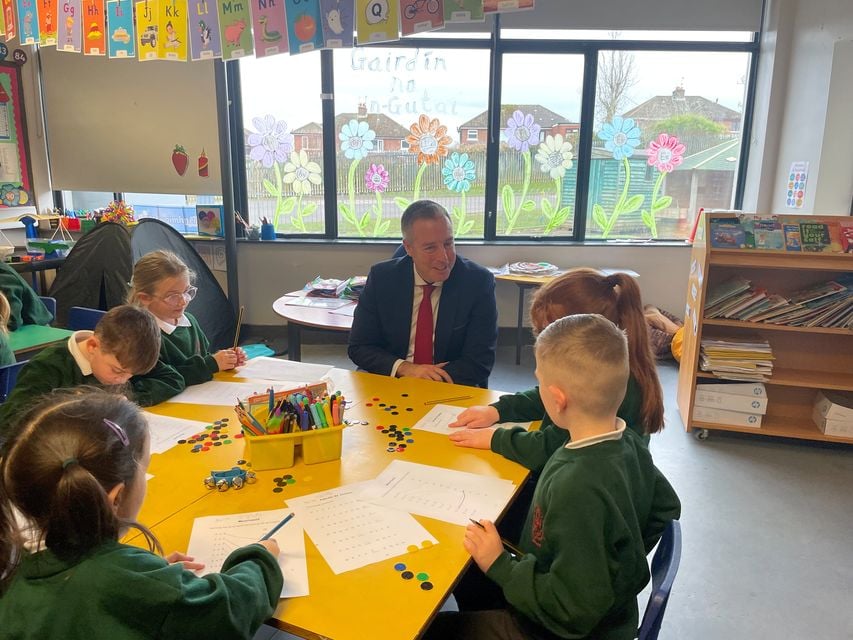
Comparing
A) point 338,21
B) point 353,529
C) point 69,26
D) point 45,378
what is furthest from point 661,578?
point 69,26

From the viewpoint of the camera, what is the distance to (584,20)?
4805 mm

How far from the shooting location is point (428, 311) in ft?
7.99

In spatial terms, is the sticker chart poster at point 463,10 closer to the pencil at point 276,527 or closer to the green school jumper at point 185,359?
the green school jumper at point 185,359

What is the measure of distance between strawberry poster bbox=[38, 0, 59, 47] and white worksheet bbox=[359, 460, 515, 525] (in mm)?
3841

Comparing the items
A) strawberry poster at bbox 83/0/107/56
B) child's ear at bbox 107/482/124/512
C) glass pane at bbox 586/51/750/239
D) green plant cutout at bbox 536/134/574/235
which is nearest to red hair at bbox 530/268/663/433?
child's ear at bbox 107/482/124/512

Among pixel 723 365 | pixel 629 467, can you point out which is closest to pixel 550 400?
pixel 629 467

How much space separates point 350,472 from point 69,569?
66 centimetres

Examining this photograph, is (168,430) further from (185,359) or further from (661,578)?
(661,578)

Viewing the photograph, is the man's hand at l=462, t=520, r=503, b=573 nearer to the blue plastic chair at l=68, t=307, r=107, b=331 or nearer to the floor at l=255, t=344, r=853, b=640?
the floor at l=255, t=344, r=853, b=640

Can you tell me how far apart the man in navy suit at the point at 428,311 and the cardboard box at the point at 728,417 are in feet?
5.19

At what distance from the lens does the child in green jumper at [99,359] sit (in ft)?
5.21

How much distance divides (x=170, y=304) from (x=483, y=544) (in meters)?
1.37

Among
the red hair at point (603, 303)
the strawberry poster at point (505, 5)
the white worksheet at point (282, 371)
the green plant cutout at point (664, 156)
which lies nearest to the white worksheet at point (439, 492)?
the red hair at point (603, 303)

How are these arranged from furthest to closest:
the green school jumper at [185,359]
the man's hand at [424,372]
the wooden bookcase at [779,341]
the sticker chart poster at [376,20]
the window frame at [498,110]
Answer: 1. the window frame at [498,110]
2. the wooden bookcase at [779,341]
3. the sticker chart poster at [376,20]
4. the man's hand at [424,372]
5. the green school jumper at [185,359]
